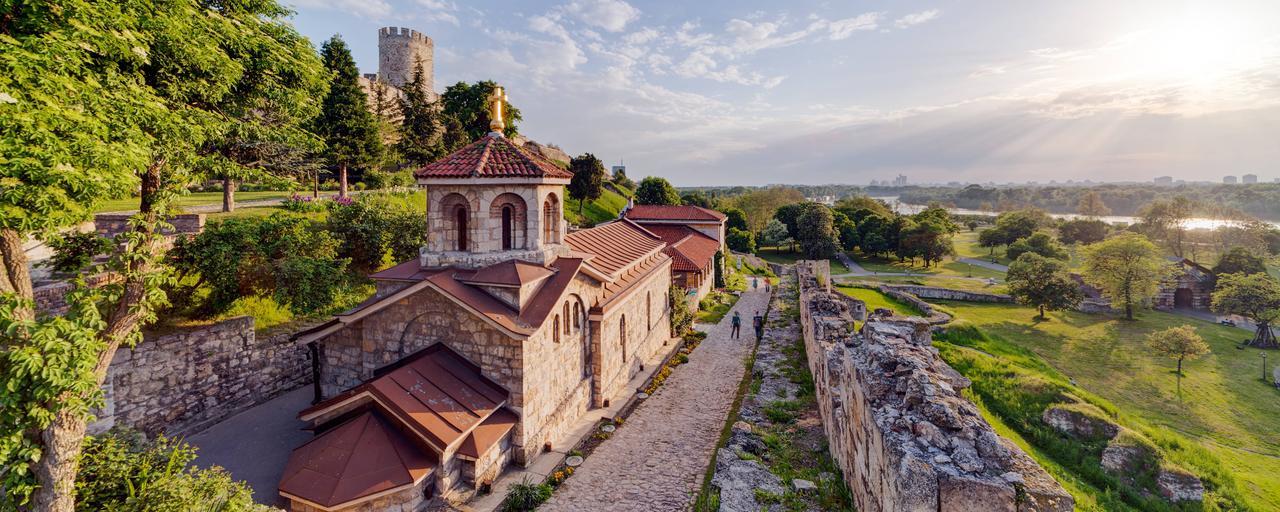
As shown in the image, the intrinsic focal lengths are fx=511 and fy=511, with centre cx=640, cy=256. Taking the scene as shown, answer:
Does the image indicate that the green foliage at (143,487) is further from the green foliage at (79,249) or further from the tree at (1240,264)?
the tree at (1240,264)

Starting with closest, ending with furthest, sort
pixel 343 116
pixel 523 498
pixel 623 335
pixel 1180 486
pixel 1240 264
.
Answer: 1. pixel 523 498
2. pixel 1180 486
3. pixel 623 335
4. pixel 343 116
5. pixel 1240 264

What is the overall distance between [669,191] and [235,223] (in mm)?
50047

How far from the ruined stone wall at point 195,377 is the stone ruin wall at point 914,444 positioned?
15305 mm

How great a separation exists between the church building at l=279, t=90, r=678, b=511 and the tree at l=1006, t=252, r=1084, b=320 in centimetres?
3339

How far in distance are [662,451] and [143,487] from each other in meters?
9.49

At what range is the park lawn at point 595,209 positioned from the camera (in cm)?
4932

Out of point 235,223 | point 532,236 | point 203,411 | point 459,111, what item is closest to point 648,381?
point 532,236

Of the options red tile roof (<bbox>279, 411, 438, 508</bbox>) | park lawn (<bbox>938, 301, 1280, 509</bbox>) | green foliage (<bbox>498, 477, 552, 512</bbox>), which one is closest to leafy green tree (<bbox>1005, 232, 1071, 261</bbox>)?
park lawn (<bbox>938, 301, 1280, 509</bbox>)

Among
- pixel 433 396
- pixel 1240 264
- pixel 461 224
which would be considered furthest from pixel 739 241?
pixel 433 396

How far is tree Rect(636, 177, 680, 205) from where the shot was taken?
60.0m

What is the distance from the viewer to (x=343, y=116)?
27.3m

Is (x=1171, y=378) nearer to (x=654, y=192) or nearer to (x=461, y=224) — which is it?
(x=461, y=224)

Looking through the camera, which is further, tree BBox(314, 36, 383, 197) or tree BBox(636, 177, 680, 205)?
tree BBox(636, 177, 680, 205)

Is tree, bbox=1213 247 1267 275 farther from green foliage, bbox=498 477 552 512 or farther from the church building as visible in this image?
green foliage, bbox=498 477 552 512
